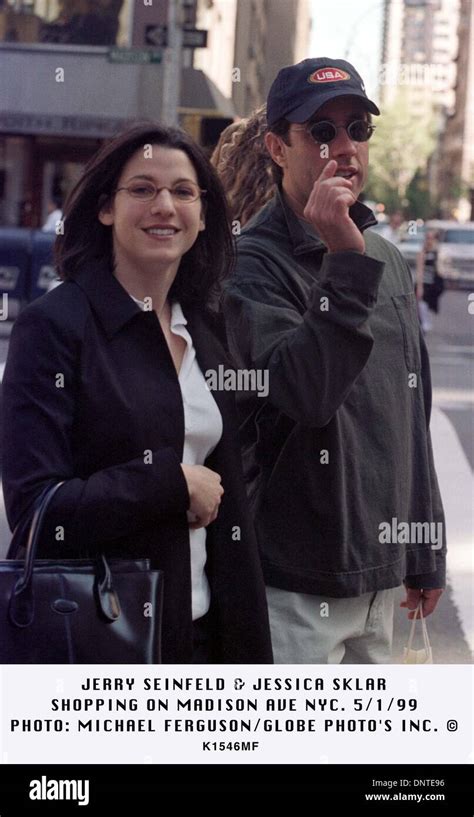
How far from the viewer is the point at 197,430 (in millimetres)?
2248

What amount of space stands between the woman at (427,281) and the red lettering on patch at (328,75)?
1476 centimetres

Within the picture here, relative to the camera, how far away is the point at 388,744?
2.47 meters

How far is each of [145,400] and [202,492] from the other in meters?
0.16

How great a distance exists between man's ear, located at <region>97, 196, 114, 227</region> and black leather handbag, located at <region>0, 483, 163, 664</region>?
1.51 feet

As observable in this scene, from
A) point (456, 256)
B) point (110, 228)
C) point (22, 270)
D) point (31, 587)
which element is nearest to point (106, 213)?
point (110, 228)

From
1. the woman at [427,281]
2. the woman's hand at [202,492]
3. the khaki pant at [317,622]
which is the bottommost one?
the woman at [427,281]

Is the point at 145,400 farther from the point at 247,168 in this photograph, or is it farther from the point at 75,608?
the point at 247,168

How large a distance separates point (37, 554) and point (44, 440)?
0.17 meters

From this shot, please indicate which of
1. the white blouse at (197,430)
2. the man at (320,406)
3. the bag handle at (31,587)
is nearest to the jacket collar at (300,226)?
the man at (320,406)

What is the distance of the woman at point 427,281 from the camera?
17531 millimetres

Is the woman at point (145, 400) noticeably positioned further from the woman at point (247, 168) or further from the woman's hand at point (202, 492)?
the woman at point (247, 168)

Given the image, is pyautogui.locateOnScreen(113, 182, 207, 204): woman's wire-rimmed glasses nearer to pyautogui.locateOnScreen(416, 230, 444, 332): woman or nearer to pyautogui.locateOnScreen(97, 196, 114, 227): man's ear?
pyautogui.locateOnScreen(97, 196, 114, 227): man's ear
